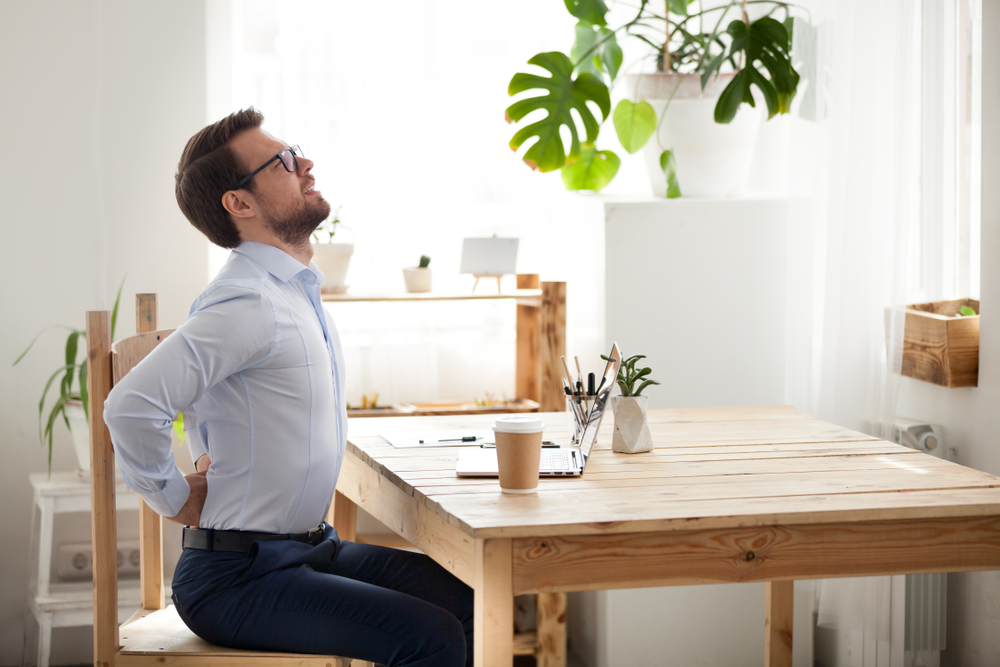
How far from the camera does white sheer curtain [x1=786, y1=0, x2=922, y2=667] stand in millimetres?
2273

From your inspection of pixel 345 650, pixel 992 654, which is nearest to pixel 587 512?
pixel 345 650

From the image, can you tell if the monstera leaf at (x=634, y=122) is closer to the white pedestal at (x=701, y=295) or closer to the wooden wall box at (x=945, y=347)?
the white pedestal at (x=701, y=295)

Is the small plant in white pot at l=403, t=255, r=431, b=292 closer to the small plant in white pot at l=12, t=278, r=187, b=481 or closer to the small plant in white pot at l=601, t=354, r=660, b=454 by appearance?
the small plant in white pot at l=12, t=278, r=187, b=481

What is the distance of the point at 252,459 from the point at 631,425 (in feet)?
2.35

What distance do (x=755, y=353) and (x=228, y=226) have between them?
1549 millimetres

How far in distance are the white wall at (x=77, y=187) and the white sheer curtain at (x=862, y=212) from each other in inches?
67.7

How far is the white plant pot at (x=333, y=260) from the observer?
2627mm

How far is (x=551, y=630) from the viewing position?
2.65 m

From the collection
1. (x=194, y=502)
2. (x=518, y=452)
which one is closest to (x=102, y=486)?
(x=194, y=502)

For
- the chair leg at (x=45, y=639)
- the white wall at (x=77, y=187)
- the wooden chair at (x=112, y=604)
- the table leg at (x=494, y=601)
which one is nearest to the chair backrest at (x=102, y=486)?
the wooden chair at (x=112, y=604)

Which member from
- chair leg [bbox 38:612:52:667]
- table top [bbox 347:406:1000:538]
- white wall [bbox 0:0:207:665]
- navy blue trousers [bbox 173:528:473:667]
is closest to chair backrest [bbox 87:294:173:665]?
navy blue trousers [bbox 173:528:473:667]

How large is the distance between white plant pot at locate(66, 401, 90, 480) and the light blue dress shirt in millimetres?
1061

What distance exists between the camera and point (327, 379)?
1.65m

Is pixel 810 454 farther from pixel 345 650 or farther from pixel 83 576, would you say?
pixel 83 576
